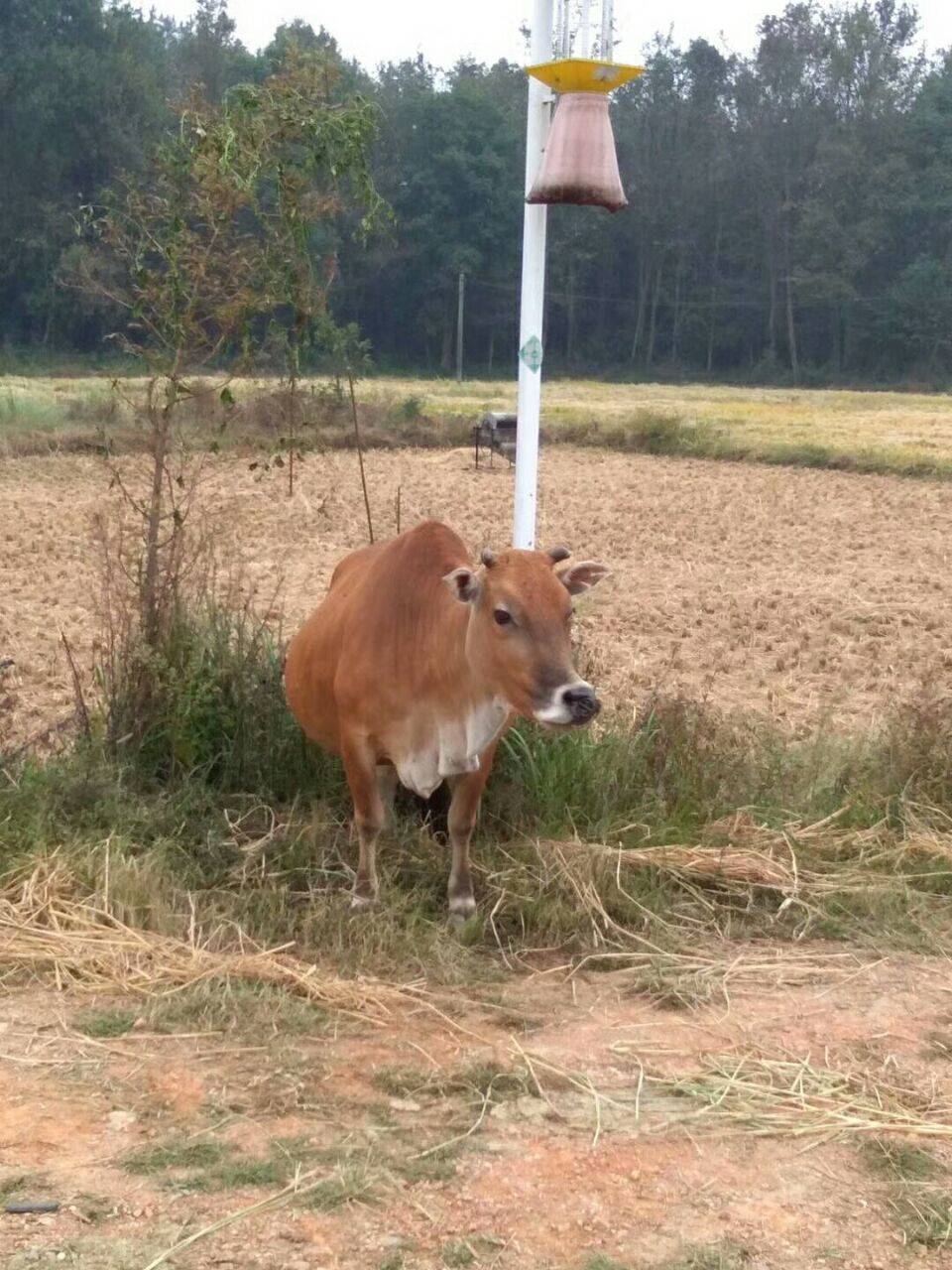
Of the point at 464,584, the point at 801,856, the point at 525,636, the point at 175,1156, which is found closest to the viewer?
the point at 175,1156

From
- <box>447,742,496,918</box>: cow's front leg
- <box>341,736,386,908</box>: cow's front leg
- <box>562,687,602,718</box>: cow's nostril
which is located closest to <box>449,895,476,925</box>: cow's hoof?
<box>447,742,496,918</box>: cow's front leg

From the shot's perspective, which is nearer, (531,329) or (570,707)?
(570,707)

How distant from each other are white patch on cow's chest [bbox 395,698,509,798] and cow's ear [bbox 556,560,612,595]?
0.53 meters

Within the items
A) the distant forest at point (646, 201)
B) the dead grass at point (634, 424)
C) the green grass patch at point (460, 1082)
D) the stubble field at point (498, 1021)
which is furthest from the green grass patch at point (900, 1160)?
the distant forest at point (646, 201)

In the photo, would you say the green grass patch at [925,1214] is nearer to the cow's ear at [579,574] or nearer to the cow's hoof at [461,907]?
the cow's hoof at [461,907]

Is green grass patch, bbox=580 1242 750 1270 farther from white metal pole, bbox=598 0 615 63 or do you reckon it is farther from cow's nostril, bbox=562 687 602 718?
white metal pole, bbox=598 0 615 63

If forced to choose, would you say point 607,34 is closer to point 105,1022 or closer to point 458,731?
point 458,731

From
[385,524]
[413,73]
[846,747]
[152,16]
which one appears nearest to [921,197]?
[413,73]

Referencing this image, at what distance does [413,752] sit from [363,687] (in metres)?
0.32

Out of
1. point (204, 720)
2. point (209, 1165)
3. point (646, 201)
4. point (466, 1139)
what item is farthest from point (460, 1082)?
point (646, 201)

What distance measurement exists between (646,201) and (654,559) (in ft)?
174

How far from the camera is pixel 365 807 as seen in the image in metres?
5.78

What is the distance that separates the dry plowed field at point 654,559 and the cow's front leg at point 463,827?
7.71 ft

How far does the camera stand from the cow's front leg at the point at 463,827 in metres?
5.70
